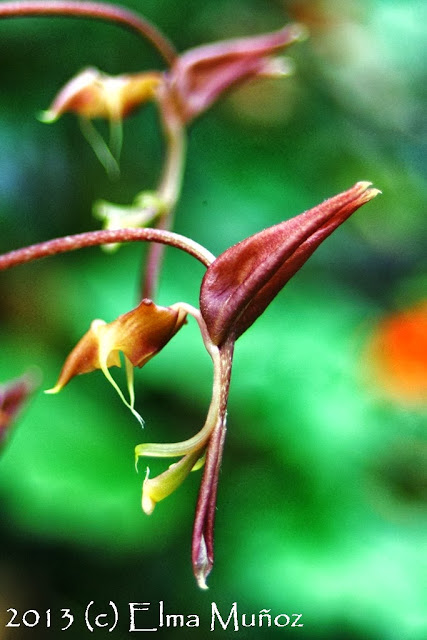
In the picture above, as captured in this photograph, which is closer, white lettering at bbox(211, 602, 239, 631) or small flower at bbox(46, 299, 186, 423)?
small flower at bbox(46, 299, 186, 423)

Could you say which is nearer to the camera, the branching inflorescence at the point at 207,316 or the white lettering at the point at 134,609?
the branching inflorescence at the point at 207,316

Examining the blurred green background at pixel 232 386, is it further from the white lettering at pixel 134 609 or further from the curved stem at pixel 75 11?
the curved stem at pixel 75 11

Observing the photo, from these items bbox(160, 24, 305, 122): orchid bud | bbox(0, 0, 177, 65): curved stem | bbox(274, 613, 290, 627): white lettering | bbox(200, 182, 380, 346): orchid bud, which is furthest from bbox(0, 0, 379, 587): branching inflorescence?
bbox(274, 613, 290, 627): white lettering

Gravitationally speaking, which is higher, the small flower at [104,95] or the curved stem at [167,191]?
the small flower at [104,95]

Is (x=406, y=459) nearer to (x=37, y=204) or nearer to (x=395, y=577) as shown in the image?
(x=395, y=577)

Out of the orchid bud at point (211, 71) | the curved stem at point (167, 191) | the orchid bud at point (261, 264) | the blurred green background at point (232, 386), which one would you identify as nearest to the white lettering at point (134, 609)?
the blurred green background at point (232, 386)

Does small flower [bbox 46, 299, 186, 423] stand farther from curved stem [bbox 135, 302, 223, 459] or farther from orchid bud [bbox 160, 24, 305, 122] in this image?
orchid bud [bbox 160, 24, 305, 122]
